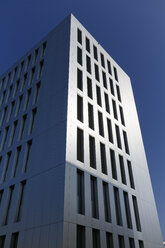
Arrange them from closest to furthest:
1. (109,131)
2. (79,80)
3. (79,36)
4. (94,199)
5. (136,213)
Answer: (94,199) < (136,213) < (79,80) < (109,131) < (79,36)

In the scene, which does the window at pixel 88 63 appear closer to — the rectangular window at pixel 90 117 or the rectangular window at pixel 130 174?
the rectangular window at pixel 90 117

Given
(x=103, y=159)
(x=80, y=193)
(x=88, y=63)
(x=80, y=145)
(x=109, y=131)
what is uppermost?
(x=88, y=63)

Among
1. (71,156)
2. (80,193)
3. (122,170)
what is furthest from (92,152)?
(122,170)

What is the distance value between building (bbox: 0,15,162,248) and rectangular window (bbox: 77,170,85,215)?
0.07 meters

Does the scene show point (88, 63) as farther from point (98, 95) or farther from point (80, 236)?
point (80, 236)

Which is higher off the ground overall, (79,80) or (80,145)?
(79,80)

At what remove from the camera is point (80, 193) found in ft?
50.2

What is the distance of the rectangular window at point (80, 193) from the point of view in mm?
14656

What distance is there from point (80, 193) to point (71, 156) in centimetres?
260

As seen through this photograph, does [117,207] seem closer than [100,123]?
Yes

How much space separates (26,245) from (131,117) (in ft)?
65.9

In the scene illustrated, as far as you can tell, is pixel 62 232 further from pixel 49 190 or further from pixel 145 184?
pixel 145 184

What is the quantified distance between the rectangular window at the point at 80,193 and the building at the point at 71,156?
0.22 ft

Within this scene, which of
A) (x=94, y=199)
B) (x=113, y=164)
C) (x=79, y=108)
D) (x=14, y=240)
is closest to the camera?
(x=14, y=240)
